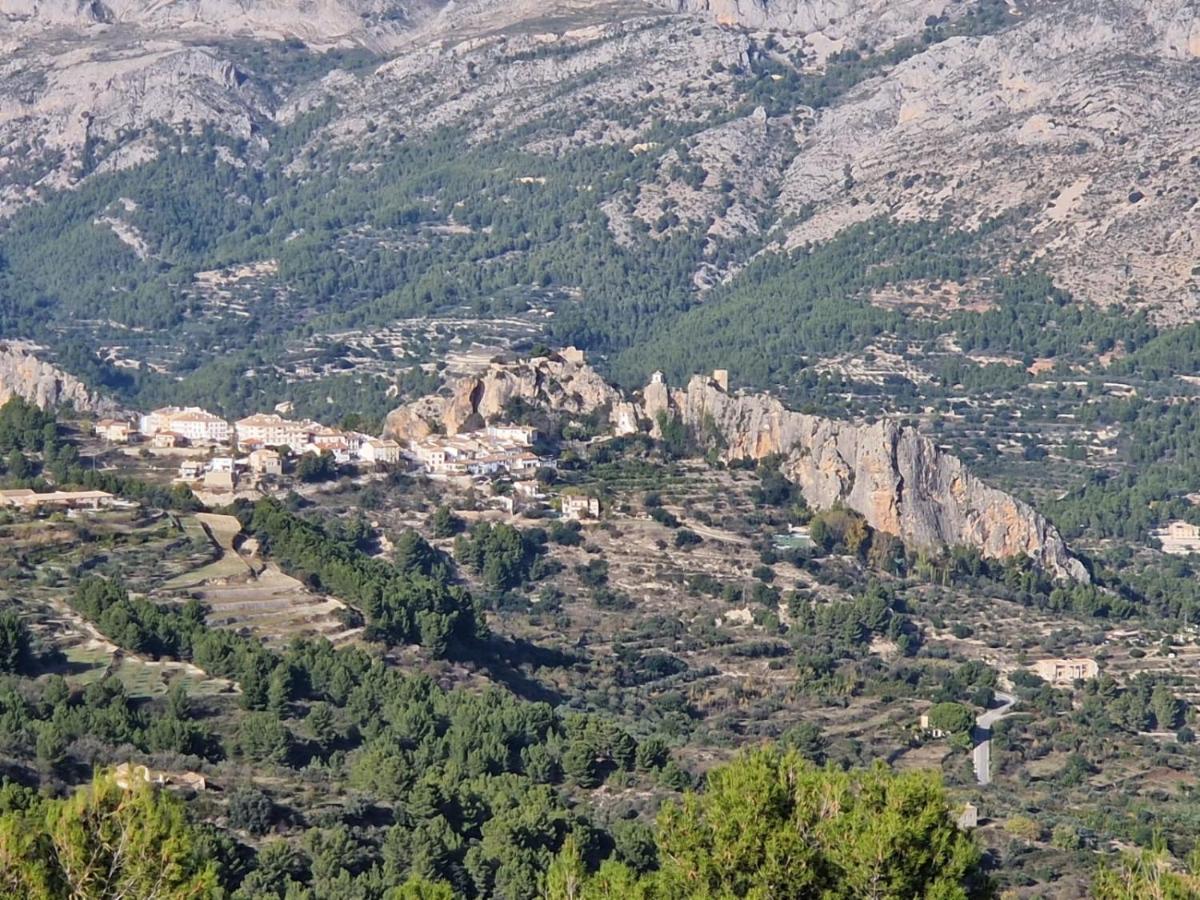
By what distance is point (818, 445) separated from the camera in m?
81.9

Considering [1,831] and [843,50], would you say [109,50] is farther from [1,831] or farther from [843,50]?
[1,831]

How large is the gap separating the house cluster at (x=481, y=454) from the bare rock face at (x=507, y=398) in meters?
1.31

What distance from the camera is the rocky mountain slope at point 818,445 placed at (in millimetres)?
79062

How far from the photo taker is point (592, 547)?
251 ft

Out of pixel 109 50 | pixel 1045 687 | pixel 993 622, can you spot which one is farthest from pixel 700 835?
pixel 109 50

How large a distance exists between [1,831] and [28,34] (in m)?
142

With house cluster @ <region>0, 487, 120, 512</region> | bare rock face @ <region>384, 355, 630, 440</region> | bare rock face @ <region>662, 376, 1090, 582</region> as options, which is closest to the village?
bare rock face @ <region>384, 355, 630, 440</region>

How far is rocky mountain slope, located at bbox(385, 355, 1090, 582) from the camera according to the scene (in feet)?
259

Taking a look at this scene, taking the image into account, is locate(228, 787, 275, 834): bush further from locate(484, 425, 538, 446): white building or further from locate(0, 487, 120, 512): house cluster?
locate(484, 425, 538, 446): white building

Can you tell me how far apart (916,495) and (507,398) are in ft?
45.3

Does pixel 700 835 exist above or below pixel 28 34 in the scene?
below

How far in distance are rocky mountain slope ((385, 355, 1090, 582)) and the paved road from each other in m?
13.7

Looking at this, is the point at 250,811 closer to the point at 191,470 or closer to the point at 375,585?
the point at 375,585

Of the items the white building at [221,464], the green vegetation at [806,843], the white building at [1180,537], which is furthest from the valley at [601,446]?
the white building at [221,464]
